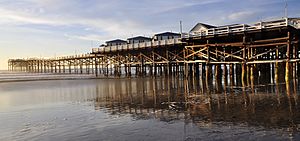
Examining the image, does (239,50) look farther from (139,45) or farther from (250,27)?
(139,45)

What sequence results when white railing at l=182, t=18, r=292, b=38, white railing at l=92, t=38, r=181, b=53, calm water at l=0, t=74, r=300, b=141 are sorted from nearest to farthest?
calm water at l=0, t=74, r=300, b=141, white railing at l=182, t=18, r=292, b=38, white railing at l=92, t=38, r=181, b=53

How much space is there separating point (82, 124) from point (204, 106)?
5039mm

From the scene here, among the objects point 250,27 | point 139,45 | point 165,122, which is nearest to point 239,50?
point 250,27

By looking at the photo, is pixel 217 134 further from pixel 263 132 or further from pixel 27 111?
pixel 27 111

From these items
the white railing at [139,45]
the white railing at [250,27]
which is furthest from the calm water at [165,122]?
A: the white railing at [139,45]

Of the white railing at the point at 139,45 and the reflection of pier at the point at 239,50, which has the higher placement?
the white railing at the point at 139,45

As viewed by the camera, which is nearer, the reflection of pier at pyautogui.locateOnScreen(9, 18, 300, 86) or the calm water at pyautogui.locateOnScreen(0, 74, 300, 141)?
the calm water at pyautogui.locateOnScreen(0, 74, 300, 141)

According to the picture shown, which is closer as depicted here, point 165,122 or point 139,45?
point 165,122

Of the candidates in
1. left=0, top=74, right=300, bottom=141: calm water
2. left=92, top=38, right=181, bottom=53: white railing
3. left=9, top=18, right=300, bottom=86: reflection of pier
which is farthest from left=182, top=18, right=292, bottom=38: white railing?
left=0, top=74, right=300, bottom=141: calm water

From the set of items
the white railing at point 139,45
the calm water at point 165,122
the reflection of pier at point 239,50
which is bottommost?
the calm water at point 165,122

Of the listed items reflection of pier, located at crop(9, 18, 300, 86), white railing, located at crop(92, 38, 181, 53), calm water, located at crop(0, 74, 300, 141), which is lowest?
calm water, located at crop(0, 74, 300, 141)

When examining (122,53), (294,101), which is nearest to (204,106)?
(294,101)

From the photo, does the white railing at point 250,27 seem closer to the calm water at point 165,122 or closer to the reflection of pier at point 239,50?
the reflection of pier at point 239,50

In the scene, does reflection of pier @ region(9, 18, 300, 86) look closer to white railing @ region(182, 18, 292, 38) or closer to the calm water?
white railing @ region(182, 18, 292, 38)
